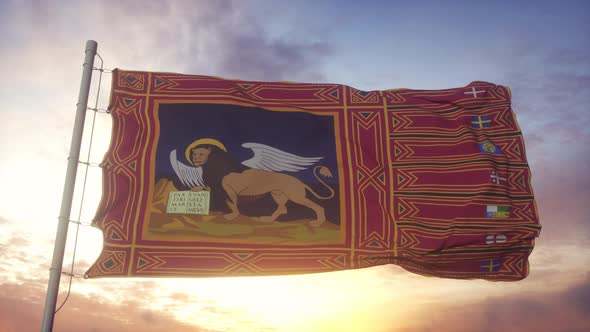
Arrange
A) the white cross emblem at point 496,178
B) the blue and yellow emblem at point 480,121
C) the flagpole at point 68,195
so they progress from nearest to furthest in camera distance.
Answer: the flagpole at point 68,195, the white cross emblem at point 496,178, the blue and yellow emblem at point 480,121

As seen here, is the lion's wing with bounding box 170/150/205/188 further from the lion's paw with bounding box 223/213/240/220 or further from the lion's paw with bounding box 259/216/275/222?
the lion's paw with bounding box 259/216/275/222

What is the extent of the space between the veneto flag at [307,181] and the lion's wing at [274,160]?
2 cm

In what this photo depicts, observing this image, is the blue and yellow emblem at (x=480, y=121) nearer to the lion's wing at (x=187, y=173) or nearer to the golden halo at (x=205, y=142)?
the golden halo at (x=205, y=142)

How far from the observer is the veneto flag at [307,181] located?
8828mm

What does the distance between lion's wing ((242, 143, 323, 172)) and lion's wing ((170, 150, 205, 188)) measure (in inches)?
29.3

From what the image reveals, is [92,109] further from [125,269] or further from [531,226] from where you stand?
[531,226]

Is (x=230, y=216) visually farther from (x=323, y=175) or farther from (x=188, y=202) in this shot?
(x=323, y=175)

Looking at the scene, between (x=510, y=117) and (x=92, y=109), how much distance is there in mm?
6894

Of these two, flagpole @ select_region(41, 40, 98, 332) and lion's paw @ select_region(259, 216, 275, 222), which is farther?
lion's paw @ select_region(259, 216, 275, 222)

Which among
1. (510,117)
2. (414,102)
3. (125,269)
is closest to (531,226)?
(510,117)

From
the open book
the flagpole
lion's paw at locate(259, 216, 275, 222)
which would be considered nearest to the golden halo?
the open book

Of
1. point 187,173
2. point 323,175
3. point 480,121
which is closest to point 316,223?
point 323,175

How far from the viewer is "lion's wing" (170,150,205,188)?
9156 millimetres

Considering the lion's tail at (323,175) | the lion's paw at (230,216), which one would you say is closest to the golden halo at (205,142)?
the lion's paw at (230,216)
